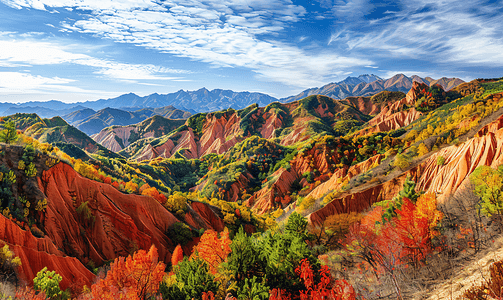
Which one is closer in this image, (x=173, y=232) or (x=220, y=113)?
(x=173, y=232)

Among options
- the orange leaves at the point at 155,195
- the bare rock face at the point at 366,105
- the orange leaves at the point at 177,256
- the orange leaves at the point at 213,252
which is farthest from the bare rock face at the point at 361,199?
the bare rock face at the point at 366,105

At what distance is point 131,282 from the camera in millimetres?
20500

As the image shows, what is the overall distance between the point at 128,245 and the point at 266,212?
3904 cm

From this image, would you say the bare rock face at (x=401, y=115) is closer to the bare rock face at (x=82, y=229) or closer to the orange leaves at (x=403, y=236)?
the orange leaves at (x=403, y=236)

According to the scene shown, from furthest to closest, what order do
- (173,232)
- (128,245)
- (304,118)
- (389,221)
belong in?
1. (304,118)
2. (173,232)
3. (128,245)
4. (389,221)

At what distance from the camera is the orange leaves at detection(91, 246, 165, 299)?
18609 mm

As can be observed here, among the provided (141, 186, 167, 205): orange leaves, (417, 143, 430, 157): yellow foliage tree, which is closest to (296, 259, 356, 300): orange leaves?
(141, 186, 167, 205): orange leaves

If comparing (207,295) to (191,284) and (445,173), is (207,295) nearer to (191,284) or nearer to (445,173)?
(191,284)

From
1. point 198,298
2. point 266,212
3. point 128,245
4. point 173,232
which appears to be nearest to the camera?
point 198,298

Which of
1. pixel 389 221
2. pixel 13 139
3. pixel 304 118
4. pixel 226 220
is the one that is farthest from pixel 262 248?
pixel 304 118

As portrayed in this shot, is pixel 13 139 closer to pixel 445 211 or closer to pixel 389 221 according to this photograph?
pixel 389 221

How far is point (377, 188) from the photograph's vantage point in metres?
36.6

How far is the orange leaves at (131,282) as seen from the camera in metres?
18.6

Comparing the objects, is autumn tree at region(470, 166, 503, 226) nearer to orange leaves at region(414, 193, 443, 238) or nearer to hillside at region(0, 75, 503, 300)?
hillside at region(0, 75, 503, 300)
